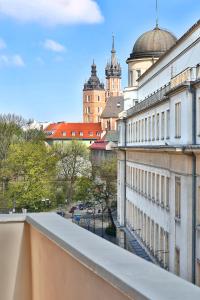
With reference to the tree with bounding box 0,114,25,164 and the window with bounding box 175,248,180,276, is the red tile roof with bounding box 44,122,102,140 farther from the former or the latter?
the window with bounding box 175,248,180,276

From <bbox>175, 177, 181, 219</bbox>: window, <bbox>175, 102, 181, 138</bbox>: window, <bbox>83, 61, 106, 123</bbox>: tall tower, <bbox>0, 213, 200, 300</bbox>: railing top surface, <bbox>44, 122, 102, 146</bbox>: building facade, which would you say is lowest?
<bbox>175, 177, 181, 219</bbox>: window

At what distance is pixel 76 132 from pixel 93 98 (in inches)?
1637

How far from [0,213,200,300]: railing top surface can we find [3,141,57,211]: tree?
5000cm

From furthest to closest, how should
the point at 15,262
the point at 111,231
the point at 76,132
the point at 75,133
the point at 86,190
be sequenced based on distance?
the point at 76,132 → the point at 75,133 → the point at 86,190 → the point at 111,231 → the point at 15,262

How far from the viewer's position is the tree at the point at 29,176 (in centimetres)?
5334

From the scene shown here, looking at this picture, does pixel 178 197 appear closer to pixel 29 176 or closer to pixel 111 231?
pixel 111 231

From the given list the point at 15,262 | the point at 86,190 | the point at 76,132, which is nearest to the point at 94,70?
the point at 76,132

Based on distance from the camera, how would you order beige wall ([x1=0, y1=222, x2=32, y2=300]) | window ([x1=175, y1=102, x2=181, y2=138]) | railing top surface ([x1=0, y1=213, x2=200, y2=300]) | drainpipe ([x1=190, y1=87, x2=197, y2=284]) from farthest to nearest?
1. window ([x1=175, y1=102, x2=181, y2=138])
2. drainpipe ([x1=190, y1=87, x2=197, y2=284])
3. beige wall ([x1=0, y1=222, x2=32, y2=300])
4. railing top surface ([x1=0, y1=213, x2=200, y2=300])

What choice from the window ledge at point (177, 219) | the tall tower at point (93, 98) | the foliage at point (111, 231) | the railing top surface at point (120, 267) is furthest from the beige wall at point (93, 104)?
the railing top surface at point (120, 267)

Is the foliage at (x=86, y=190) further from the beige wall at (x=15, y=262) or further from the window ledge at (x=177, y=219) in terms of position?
the beige wall at (x=15, y=262)

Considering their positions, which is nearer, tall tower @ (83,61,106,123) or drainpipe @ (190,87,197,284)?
drainpipe @ (190,87,197,284)

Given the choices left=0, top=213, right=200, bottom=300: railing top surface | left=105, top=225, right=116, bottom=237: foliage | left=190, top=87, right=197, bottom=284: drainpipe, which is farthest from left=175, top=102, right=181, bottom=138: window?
left=105, top=225, right=116, bottom=237: foliage

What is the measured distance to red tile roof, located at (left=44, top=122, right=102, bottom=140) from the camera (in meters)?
142

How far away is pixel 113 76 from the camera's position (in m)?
181
